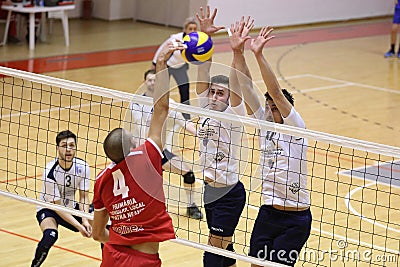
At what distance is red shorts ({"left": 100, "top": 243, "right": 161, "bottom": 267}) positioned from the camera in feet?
17.8

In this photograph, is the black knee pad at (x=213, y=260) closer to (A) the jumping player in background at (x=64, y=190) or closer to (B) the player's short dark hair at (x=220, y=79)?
(A) the jumping player in background at (x=64, y=190)

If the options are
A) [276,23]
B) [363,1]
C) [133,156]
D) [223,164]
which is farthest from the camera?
[363,1]

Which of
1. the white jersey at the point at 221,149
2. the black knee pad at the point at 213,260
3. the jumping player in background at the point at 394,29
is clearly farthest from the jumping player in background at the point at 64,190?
the jumping player in background at the point at 394,29

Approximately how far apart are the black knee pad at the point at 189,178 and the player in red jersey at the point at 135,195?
3858 millimetres

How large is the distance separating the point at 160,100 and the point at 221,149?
169 cm

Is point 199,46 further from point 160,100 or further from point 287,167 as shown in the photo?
point 160,100

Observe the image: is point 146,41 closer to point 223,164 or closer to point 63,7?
point 63,7

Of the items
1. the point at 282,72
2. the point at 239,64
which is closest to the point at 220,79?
the point at 239,64

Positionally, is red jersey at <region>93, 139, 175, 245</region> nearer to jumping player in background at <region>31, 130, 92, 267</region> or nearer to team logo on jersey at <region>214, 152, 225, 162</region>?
team logo on jersey at <region>214, 152, 225, 162</region>

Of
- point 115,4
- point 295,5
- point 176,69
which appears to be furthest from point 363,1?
point 176,69

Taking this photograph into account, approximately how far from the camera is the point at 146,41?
65.8ft

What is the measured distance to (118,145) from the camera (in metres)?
5.21

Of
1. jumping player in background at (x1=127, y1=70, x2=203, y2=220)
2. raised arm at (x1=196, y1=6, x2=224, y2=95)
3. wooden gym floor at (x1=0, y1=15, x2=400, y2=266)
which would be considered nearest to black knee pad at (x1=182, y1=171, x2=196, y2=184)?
jumping player in background at (x1=127, y1=70, x2=203, y2=220)

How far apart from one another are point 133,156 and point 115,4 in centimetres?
1798
